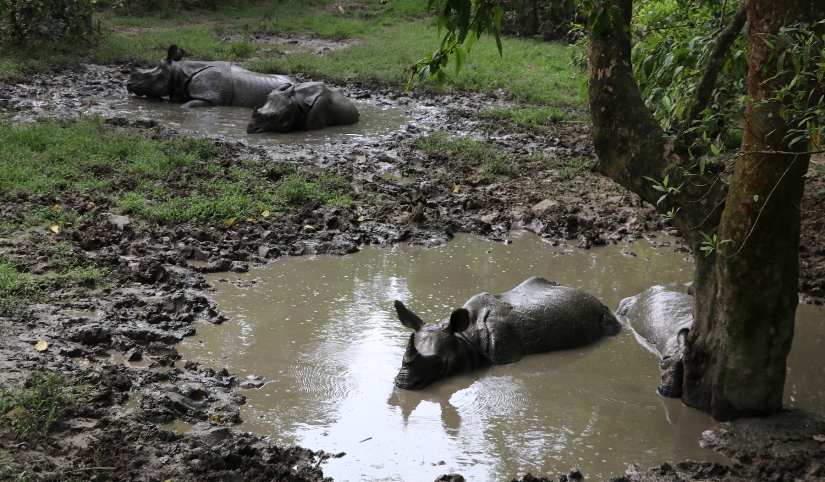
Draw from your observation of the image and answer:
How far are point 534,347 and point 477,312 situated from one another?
525mm

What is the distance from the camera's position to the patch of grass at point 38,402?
Result: 14.2ft

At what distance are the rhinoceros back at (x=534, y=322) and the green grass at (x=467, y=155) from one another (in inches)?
162

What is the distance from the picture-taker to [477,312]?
6230 millimetres

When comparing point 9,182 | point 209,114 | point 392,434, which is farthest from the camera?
point 209,114

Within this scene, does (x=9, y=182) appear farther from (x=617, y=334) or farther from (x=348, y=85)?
(x=348, y=85)

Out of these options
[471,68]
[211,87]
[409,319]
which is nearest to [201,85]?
[211,87]

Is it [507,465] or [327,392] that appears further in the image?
[327,392]

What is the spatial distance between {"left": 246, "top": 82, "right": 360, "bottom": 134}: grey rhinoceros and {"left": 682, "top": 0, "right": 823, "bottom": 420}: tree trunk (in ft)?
29.0

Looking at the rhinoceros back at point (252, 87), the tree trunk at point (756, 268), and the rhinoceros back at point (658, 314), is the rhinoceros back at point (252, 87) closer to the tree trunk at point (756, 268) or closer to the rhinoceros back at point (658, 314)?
the rhinoceros back at point (658, 314)

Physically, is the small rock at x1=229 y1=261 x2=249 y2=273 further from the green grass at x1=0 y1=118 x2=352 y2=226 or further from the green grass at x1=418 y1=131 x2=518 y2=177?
the green grass at x1=418 y1=131 x2=518 y2=177

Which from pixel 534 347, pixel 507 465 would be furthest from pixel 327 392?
pixel 534 347

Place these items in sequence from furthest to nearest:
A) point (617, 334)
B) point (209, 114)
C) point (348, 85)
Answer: point (348, 85)
point (209, 114)
point (617, 334)

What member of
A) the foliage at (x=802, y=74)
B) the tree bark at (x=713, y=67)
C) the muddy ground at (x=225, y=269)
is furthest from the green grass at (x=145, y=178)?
the foliage at (x=802, y=74)

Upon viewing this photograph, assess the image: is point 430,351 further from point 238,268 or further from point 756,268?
point 238,268
